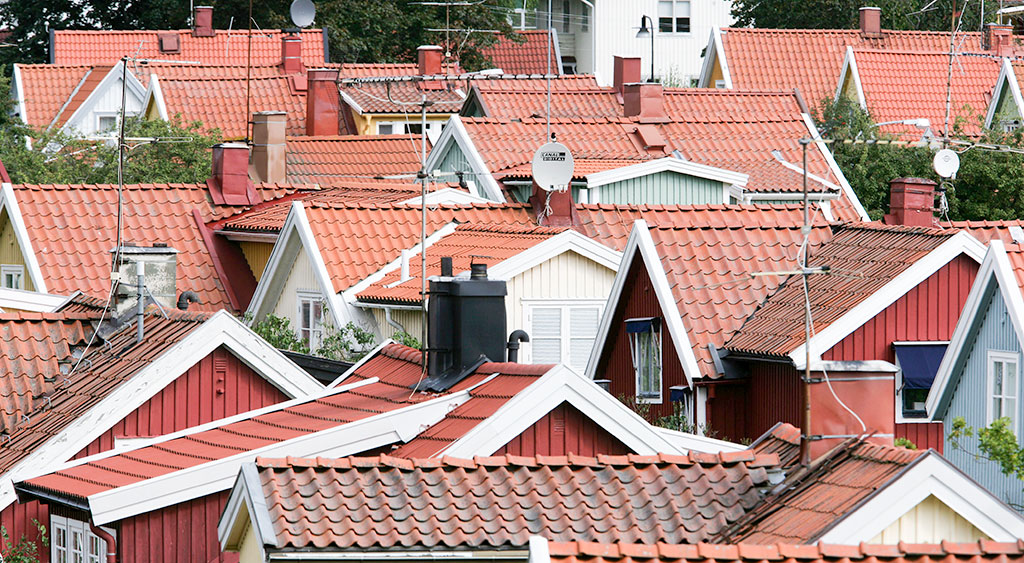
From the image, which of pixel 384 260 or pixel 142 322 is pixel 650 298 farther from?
pixel 142 322

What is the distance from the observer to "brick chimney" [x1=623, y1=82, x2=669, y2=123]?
3394 centimetres

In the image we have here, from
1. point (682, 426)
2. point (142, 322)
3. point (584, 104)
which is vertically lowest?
point (682, 426)

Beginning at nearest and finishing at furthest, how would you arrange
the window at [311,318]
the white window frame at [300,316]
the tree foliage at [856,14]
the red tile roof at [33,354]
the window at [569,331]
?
Answer: the red tile roof at [33,354], the window at [569,331], the white window frame at [300,316], the window at [311,318], the tree foliage at [856,14]

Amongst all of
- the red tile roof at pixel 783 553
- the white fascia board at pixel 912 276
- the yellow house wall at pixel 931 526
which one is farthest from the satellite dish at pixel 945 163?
the red tile roof at pixel 783 553

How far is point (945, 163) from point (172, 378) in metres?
14.6

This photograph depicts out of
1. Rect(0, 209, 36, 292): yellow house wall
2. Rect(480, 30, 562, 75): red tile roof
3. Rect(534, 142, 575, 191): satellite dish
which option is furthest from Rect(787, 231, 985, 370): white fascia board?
Rect(480, 30, 562, 75): red tile roof

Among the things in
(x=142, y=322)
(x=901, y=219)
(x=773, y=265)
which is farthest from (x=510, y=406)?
(x=901, y=219)

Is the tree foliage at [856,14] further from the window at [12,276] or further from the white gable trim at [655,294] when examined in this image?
the white gable trim at [655,294]

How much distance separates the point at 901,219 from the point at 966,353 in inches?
280

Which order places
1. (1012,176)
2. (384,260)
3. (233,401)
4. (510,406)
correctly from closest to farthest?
(510,406) < (233,401) < (384,260) < (1012,176)

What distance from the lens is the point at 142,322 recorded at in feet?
55.7

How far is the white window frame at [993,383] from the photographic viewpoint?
55.2 feet

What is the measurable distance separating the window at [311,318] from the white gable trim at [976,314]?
810 cm

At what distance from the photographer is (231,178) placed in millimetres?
28219
